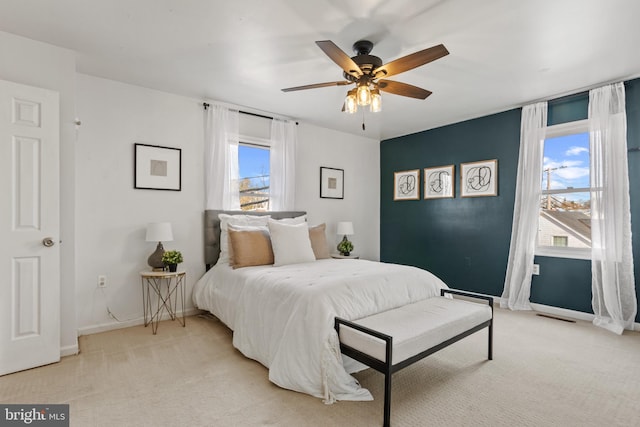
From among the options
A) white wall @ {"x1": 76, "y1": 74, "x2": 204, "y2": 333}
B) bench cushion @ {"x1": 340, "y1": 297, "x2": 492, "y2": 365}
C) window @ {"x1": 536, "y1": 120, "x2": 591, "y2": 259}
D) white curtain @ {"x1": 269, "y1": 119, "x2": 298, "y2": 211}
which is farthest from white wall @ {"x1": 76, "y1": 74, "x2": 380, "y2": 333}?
window @ {"x1": 536, "y1": 120, "x2": 591, "y2": 259}

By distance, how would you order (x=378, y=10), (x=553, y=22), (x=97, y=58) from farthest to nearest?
(x=97, y=58) → (x=553, y=22) → (x=378, y=10)

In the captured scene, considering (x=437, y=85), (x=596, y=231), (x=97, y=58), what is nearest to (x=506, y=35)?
(x=437, y=85)

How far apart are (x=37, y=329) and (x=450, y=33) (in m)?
4.02


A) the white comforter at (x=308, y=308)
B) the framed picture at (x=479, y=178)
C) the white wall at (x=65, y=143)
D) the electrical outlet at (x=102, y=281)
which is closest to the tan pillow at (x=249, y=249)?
the white comforter at (x=308, y=308)

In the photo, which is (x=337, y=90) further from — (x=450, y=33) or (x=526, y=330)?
(x=526, y=330)

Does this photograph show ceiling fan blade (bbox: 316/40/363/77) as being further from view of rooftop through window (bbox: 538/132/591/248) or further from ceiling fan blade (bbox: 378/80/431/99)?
view of rooftop through window (bbox: 538/132/591/248)

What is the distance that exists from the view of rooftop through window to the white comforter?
2116mm

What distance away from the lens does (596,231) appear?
342cm

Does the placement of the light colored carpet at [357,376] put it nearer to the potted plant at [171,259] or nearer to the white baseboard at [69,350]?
the white baseboard at [69,350]

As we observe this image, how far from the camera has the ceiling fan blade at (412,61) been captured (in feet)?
6.67

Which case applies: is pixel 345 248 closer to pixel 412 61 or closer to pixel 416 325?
pixel 416 325

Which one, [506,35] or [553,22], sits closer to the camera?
[553,22]

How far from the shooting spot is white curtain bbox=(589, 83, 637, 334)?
3242mm

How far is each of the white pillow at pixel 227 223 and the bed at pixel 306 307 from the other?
0.21 meters
